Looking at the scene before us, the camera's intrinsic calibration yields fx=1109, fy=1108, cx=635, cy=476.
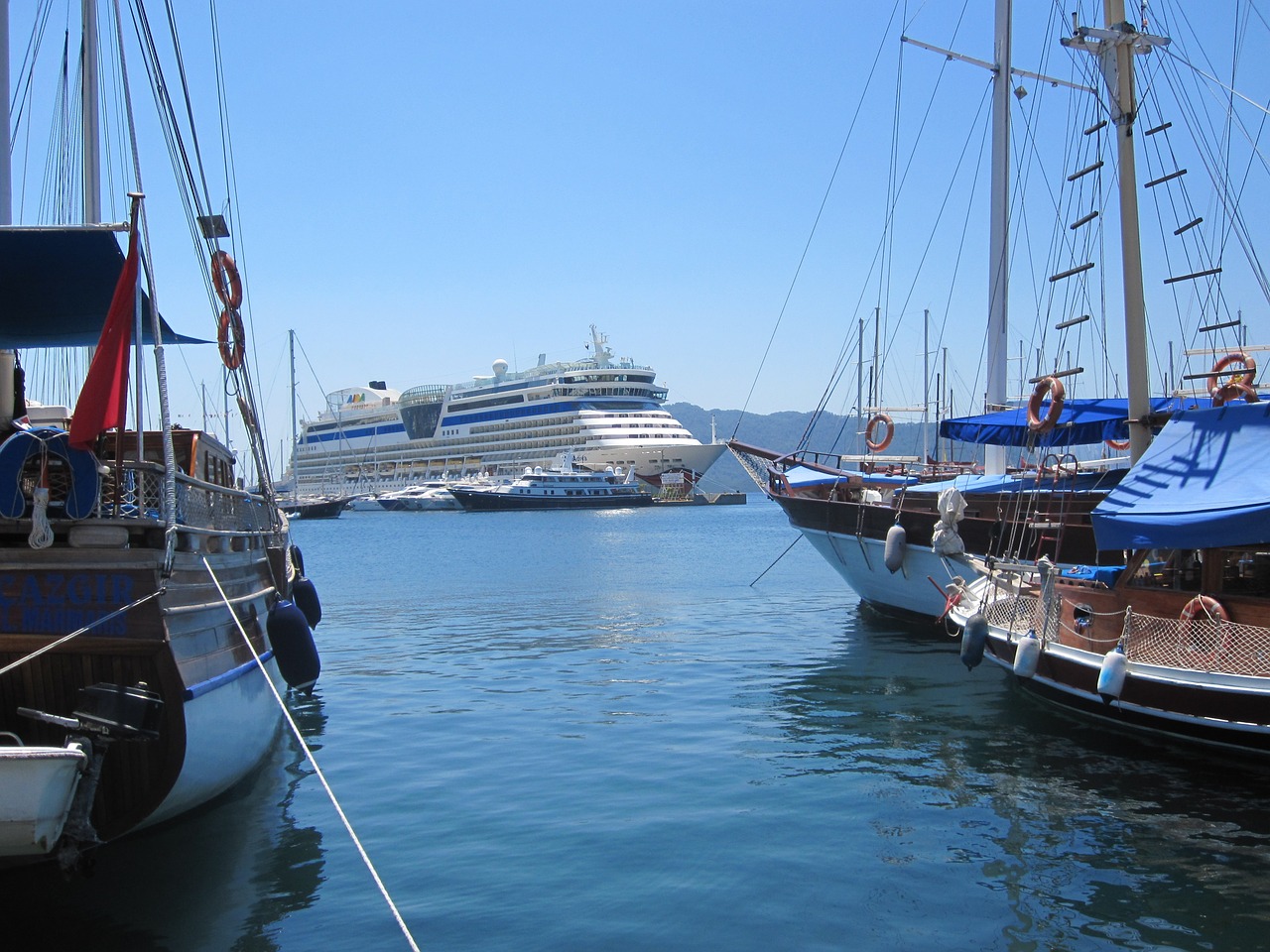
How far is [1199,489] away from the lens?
417 inches

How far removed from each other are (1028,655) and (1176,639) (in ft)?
5.91

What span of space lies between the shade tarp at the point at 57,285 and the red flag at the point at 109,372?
1082 millimetres

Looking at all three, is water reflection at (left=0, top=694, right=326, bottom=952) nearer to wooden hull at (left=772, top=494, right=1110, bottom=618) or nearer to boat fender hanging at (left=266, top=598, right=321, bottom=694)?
boat fender hanging at (left=266, top=598, right=321, bottom=694)

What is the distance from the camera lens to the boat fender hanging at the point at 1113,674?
32.9 feet

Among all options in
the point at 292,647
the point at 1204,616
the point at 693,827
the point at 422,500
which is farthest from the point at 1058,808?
the point at 422,500

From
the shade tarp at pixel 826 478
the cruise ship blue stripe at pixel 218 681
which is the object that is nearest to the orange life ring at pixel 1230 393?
the shade tarp at pixel 826 478

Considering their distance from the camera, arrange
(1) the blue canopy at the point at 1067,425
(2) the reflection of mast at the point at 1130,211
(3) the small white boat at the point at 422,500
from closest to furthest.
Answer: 1. (2) the reflection of mast at the point at 1130,211
2. (1) the blue canopy at the point at 1067,425
3. (3) the small white boat at the point at 422,500

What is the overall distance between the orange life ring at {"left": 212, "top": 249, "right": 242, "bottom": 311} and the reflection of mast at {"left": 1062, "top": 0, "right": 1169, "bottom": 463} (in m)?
10.4

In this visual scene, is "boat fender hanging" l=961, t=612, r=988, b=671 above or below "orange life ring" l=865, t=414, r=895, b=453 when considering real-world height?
below

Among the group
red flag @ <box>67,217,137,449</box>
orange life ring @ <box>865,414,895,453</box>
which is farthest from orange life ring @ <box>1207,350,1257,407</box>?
red flag @ <box>67,217,137,449</box>

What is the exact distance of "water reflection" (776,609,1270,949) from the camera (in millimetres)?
6590

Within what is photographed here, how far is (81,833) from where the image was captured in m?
5.82

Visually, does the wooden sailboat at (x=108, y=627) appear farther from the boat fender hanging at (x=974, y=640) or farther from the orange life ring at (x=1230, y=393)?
the orange life ring at (x=1230, y=393)

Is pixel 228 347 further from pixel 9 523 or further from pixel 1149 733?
pixel 1149 733
